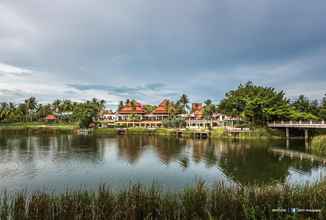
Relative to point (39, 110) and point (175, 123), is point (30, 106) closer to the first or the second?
point (39, 110)

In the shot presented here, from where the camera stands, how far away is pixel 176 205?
8430 millimetres

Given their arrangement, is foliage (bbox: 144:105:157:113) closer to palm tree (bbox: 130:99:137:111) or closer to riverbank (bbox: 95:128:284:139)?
palm tree (bbox: 130:99:137:111)

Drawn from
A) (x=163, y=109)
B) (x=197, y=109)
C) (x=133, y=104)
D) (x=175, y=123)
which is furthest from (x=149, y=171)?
(x=197, y=109)

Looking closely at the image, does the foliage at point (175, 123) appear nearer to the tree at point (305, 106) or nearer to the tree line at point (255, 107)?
the tree line at point (255, 107)

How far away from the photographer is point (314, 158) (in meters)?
25.3

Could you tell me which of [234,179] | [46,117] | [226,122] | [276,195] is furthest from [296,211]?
[46,117]

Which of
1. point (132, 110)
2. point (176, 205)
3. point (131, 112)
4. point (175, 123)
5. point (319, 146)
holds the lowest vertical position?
point (319, 146)

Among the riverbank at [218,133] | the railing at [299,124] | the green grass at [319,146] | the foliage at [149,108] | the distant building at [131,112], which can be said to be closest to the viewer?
the green grass at [319,146]

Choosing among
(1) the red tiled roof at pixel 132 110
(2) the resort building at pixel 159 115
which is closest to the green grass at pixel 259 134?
(2) the resort building at pixel 159 115

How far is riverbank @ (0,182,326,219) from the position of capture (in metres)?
7.74

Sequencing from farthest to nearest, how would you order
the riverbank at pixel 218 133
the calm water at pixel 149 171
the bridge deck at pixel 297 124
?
the riverbank at pixel 218 133 < the bridge deck at pixel 297 124 < the calm water at pixel 149 171

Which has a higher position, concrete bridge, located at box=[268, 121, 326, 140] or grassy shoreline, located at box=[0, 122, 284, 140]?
concrete bridge, located at box=[268, 121, 326, 140]

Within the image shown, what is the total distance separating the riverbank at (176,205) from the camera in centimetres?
774

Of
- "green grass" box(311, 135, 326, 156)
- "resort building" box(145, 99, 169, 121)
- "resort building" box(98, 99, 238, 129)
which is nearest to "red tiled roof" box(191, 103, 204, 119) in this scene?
"resort building" box(98, 99, 238, 129)
